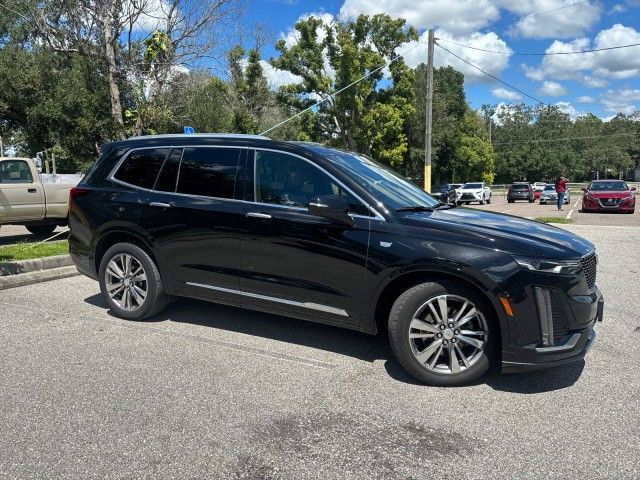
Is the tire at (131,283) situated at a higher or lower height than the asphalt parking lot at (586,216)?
higher

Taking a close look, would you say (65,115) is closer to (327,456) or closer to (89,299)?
(89,299)

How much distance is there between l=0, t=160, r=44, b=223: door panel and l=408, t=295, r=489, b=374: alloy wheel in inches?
374

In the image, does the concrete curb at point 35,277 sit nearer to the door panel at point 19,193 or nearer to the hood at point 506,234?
the door panel at point 19,193

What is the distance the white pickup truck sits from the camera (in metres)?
10.6

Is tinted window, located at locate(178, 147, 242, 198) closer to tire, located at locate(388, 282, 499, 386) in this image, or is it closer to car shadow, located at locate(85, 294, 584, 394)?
car shadow, located at locate(85, 294, 584, 394)

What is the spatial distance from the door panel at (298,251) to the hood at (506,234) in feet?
1.89

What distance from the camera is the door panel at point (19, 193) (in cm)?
1055

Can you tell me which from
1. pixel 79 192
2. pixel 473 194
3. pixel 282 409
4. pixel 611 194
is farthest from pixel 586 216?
pixel 282 409

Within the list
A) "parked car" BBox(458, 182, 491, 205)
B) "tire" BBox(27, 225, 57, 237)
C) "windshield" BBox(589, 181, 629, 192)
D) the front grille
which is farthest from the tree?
the front grille

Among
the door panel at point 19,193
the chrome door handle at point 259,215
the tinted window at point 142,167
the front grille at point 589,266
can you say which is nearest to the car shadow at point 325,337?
the front grille at point 589,266

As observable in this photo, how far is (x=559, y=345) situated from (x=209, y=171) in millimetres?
3343

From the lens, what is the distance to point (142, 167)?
5461mm

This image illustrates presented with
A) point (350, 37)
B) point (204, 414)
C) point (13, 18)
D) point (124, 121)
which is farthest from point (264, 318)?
point (350, 37)

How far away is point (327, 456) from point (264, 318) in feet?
8.97
